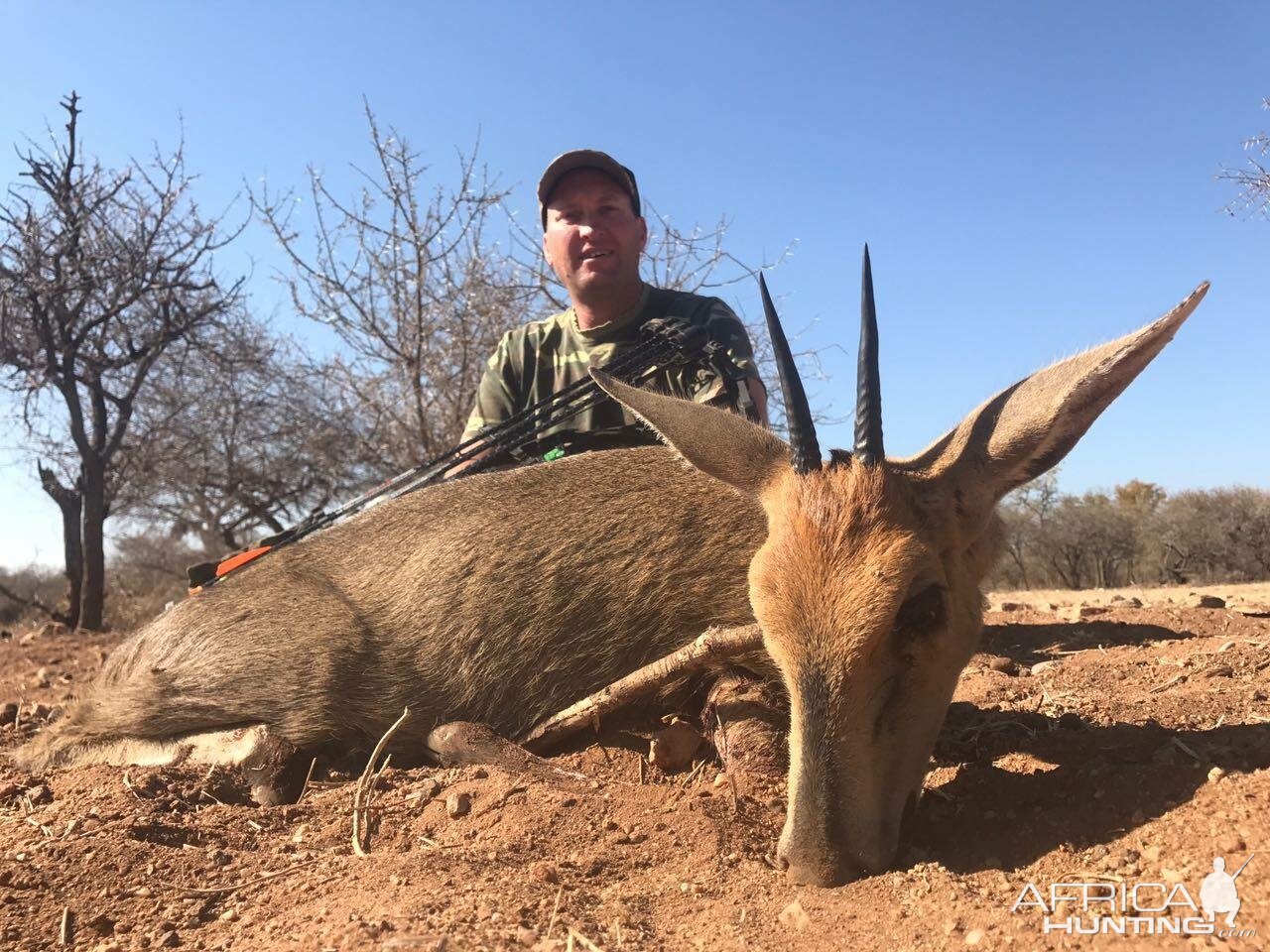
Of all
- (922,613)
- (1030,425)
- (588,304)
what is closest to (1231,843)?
(922,613)

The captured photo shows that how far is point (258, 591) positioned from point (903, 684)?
10.7 feet

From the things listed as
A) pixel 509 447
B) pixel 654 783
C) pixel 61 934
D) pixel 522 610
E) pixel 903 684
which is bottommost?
pixel 61 934

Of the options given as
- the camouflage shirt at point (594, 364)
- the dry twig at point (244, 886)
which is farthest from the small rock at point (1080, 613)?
the dry twig at point (244, 886)

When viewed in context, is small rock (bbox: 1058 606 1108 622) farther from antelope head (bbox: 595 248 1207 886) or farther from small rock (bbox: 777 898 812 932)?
small rock (bbox: 777 898 812 932)

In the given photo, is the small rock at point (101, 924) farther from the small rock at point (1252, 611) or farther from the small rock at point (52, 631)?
the small rock at point (52, 631)

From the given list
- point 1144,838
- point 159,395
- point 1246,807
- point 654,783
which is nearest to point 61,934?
point 654,783

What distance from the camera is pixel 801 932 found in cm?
220

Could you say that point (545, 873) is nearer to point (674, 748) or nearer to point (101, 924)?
point (674, 748)

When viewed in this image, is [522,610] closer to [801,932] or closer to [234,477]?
[801,932]

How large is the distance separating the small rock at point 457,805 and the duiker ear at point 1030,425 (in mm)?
2053

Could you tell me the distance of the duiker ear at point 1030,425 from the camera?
2779 mm

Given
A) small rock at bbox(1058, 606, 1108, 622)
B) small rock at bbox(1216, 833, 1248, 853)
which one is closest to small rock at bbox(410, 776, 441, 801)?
small rock at bbox(1216, 833, 1248, 853)

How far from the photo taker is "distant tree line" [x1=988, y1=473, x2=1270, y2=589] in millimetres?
22906

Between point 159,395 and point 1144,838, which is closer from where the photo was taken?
point 1144,838
